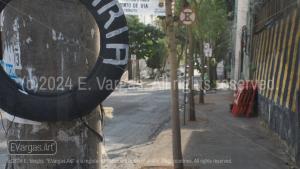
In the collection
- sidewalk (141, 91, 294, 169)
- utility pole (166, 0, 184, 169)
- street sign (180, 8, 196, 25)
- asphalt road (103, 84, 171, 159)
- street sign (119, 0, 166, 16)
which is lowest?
asphalt road (103, 84, 171, 159)

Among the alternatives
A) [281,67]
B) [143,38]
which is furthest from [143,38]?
[281,67]

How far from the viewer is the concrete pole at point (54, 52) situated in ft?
6.24

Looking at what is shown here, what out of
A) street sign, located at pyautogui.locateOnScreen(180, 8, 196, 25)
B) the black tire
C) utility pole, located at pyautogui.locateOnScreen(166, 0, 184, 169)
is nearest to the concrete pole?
the black tire

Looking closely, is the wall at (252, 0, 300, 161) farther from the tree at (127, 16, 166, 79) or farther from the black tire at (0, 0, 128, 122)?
the tree at (127, 16, 166, 79)

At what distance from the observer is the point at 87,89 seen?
2.03 metres

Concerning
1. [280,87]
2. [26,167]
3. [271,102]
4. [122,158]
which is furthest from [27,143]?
[271,102]

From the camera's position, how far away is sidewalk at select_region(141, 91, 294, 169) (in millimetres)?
7578

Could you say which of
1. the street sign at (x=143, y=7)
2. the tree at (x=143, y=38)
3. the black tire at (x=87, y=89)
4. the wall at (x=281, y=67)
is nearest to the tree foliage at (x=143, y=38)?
the tree at (x=143, y=38)

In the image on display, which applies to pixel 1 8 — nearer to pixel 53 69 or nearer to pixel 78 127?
pixel 53 69

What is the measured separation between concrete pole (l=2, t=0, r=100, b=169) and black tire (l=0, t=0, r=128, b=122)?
0.14ft

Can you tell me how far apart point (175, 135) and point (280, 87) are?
359 centimetres

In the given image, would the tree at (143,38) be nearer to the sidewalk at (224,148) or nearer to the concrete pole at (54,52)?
the sidewalk at (224,148)

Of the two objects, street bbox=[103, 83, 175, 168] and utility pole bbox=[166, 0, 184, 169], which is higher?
utility pole bbox=[166, 0, 184, 169]

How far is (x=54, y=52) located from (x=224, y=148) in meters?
7.34
